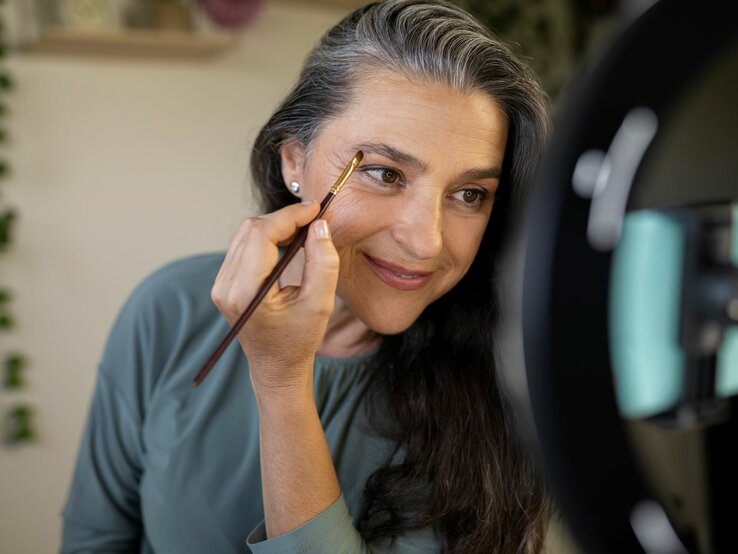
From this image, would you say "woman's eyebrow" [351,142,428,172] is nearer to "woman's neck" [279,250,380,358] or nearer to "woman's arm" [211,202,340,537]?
"woman's arm" [211,202,340,537]

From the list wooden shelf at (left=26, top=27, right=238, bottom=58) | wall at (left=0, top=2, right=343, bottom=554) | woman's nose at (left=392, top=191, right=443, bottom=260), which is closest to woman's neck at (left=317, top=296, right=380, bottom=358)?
woman's nose at (left=392, top=191, right=443, bottom=260)

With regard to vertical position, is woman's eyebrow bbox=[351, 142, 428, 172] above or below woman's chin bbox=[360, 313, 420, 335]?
above

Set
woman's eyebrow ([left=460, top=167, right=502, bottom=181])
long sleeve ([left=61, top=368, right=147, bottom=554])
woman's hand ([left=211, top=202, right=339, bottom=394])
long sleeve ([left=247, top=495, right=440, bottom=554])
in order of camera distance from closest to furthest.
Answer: woman's hand ([left=211, top=202, right=339, bottom=394]), long sleeve ([left=247, top=495, right=440, bottom=554]), woman's eyebrow ([left=460, top=167, right=502, bottom=181]), long sleeve ([left=61, top=368, right=147, bottom=554])

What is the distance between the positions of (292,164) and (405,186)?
0.21 metres

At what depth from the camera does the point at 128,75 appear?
2074 mm

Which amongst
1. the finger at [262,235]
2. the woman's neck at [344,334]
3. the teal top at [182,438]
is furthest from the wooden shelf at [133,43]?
the finger at [262,235]

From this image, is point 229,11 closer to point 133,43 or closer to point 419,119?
point 133,43

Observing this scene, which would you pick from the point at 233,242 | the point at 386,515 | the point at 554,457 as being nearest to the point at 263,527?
the point at 386,515

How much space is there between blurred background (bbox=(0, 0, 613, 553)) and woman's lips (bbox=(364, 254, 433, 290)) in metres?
1.04

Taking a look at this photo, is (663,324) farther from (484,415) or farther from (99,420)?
(99,420)

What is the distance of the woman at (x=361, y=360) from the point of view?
0.77 meters

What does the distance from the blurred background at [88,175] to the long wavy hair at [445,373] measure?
96 cm

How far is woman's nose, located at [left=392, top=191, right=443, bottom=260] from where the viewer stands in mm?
840

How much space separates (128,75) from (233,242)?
5.10 feet
